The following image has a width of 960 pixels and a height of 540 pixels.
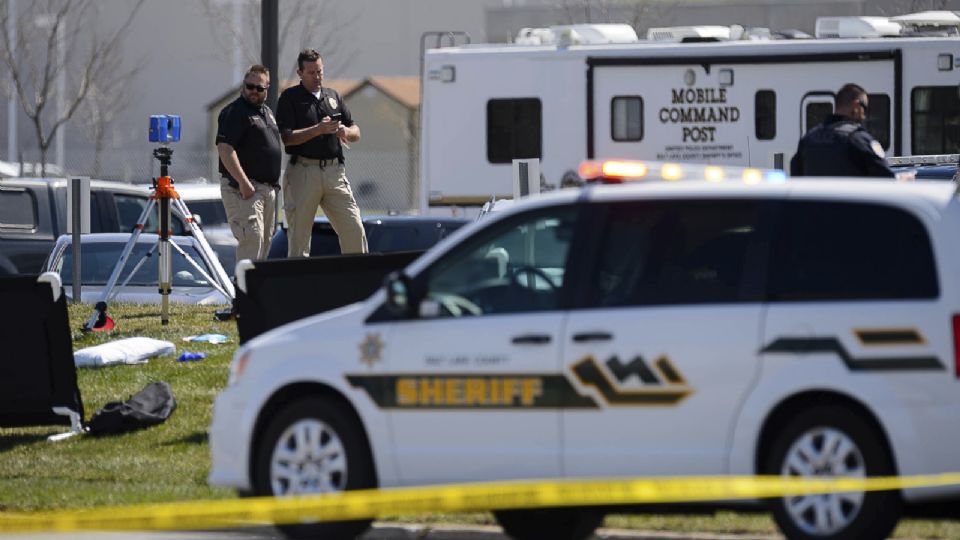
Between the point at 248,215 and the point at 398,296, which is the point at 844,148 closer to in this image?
the point at 398,296

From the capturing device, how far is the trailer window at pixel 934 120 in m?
19.2

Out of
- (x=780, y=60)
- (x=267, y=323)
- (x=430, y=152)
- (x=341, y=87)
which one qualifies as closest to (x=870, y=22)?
(x=780, y=60)

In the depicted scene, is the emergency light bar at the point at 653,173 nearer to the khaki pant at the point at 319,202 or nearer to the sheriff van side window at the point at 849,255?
the sheriff van side window at the point at 849,255

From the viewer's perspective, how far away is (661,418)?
6.84 m

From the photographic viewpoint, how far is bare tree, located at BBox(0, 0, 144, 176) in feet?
113

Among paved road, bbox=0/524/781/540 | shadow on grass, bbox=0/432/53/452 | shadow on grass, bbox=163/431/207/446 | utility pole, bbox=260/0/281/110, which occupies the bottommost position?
paved road, bbox=0/524/781/540

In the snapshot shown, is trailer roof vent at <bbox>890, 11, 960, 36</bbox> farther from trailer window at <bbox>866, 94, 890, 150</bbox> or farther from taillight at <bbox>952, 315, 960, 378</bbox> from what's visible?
taillight at <bbox>952, 315, 960, 378</bbox>

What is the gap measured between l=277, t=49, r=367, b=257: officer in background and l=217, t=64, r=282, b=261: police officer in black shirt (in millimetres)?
181

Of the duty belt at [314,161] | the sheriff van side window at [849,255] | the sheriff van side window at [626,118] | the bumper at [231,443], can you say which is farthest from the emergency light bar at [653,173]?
the sheriff van side window at [626,118]

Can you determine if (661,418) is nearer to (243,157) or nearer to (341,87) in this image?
(243,157)

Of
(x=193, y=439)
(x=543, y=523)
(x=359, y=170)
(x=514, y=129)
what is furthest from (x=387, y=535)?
(x=359, y=170)

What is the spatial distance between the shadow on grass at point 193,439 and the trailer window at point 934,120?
11.3m

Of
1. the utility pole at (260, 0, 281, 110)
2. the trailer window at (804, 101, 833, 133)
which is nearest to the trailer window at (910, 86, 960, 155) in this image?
the trailer window at (804, 101, 833, 133)

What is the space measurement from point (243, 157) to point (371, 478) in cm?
623
